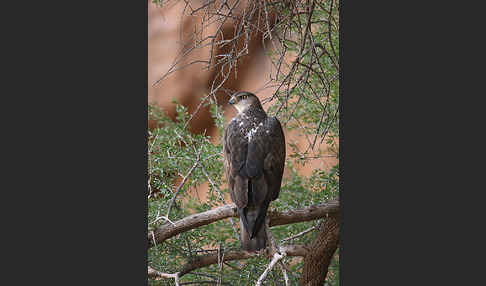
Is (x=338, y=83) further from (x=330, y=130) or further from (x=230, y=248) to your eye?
(x=230, y=248)

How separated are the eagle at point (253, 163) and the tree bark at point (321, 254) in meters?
0.36

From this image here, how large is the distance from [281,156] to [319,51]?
1.87 ft

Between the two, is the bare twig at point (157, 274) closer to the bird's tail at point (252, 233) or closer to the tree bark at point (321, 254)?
the bird's tail at point (252, 233)

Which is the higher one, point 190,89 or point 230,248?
point 190,89

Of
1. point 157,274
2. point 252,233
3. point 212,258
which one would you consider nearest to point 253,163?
point 252,233

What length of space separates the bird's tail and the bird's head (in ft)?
1.73

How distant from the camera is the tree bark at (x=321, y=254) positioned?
2.87m

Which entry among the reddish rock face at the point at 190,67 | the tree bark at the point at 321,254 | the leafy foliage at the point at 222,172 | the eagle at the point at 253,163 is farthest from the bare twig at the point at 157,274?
the reddish rock face at the point at 190,67

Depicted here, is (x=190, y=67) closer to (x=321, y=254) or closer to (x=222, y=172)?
(x=222, y=172)

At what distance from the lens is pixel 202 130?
3031 millimetres

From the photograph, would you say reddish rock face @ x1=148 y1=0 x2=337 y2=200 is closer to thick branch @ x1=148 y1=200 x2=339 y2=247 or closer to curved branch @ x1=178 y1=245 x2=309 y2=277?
thick branch @ x1=148 y1=200 x2=339 y2=247

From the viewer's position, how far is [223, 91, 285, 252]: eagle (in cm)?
266

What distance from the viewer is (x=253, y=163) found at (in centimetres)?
269

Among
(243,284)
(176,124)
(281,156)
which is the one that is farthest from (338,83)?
(243,284)
